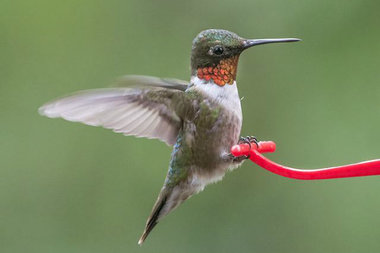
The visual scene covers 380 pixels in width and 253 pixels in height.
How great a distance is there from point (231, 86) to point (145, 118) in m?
0.41

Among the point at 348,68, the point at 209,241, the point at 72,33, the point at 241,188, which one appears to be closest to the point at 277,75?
the point at 348,68

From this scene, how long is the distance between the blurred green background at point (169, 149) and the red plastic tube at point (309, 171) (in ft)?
6.43

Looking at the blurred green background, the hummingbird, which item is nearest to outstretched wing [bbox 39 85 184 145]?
the hummingbird

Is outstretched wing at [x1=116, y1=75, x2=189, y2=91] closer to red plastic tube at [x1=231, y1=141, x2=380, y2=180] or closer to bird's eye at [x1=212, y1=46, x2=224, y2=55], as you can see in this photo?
bird's eye at [x1=212, y1=46, x2=224, y2=55]

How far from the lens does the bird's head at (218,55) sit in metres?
2.51

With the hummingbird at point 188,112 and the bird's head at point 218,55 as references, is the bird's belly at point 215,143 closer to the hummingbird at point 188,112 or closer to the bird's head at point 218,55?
the hummingbird at point 188,112

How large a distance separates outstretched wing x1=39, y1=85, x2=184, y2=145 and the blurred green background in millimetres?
1509

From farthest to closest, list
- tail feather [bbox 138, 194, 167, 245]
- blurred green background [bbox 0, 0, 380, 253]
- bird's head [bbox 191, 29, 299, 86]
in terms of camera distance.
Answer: blurred green background [bbox 0, 0, 380, 253] → tail feather [bbox 138, 194, 167, 245] → bird's head [bbox 191, 29, 299, 86]

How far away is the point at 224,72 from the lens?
102 inches

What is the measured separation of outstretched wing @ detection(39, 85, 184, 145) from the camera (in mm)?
2400

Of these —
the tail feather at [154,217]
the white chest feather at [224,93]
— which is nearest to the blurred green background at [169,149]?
the tail feather at [154,217]

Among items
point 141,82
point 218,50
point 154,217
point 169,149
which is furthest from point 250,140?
point 169,149

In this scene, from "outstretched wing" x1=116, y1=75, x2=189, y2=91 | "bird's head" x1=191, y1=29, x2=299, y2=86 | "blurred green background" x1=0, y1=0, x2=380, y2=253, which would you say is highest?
"bird's head" x1=191, y1=29, x2=299, y2=86

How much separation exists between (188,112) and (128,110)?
0.26 metres
